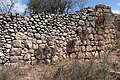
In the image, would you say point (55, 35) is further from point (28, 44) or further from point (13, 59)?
point (13, 59)

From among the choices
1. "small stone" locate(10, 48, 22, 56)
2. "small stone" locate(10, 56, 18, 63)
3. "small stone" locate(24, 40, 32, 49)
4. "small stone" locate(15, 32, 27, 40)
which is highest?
"small stone" locate(15, 32, 27, 40)

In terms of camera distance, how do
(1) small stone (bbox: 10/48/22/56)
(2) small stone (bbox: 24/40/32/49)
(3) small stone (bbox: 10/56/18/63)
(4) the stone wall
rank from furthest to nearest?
(2) small stone (bbox: 24/40/32/49) → (4) the stone wall → (1) small stone (bbox: 10/48/22/56) → (3) small stone (bbox: 10/56/18/63)

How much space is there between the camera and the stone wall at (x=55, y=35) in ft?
28.1

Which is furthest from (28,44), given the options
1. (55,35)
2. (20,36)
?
(55,35)

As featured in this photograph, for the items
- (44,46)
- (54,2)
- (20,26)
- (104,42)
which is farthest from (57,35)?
(54,2)

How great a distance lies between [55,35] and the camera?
928 centimetres

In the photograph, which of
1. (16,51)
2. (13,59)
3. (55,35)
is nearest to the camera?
(13,59)

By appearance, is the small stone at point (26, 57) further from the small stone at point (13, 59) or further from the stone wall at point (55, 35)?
the small stone at point (13, 59)

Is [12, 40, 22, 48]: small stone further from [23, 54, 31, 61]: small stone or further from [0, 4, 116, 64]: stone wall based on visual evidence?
[23, 54, 31, 61]: small stone

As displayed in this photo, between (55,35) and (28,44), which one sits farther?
(55,35)

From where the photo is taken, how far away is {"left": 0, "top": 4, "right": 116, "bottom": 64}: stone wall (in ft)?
28.1

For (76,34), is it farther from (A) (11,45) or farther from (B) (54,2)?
(B) (54,2)

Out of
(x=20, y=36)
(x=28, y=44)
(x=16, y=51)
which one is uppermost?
(x=20, y=36)

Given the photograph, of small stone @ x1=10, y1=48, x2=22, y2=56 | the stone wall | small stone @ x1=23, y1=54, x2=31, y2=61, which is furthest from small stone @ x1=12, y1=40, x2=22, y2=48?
small stone @ x1=23, y1=54, x2=31, y2=61
